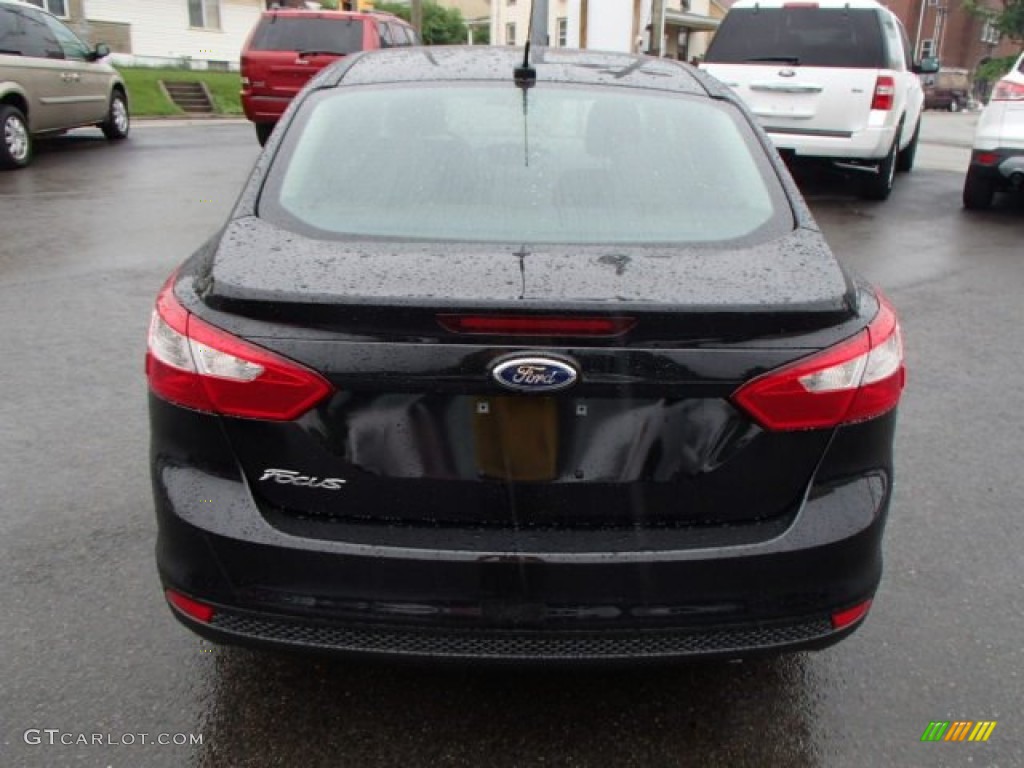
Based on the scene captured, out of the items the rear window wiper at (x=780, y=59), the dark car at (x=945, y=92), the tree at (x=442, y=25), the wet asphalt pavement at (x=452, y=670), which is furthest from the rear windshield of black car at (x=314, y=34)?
the tree at (x=442, y=25)

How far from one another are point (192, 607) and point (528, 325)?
40.7 inches

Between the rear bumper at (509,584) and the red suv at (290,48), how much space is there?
1298 centimetres

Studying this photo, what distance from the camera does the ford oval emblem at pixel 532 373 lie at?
201cm

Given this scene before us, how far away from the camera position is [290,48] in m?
14.5

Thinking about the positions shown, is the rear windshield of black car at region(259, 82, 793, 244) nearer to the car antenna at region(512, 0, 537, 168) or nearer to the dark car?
the car antenna at region(512, 0, 537, 168)

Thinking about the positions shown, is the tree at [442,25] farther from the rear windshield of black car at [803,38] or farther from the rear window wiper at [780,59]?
the rear window wiper at [780,59]

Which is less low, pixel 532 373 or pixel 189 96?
pixel 532 373

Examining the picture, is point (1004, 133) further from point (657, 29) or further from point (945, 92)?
point (945, 92)

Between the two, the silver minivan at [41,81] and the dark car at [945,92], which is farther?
the dark car at [945,92]

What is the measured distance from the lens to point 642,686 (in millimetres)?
2693

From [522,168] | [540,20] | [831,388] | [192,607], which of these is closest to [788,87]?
[540,20]

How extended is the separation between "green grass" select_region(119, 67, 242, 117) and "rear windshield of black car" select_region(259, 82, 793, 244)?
838 inches

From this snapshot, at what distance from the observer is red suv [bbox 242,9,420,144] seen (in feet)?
46.6

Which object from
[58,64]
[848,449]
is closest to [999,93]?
[848,449]
